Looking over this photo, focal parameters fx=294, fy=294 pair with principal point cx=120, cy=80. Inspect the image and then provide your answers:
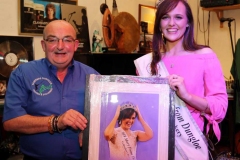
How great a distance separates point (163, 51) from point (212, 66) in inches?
10.5

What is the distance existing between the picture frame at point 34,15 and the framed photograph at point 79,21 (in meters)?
0.12

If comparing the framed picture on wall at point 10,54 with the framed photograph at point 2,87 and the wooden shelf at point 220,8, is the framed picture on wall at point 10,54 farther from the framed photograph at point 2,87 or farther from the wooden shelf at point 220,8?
the wooden shelf at point 220,8

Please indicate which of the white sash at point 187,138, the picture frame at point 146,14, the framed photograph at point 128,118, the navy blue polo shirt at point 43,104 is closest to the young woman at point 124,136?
the framed photograph at point 128,118

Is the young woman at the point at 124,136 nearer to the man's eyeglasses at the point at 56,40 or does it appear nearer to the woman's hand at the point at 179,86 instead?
the woman's hand at the point at 179,86

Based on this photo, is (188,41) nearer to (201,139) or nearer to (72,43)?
(201,139)

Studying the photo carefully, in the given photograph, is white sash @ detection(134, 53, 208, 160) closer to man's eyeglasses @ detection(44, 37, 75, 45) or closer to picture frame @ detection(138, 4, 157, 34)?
man's eyeglasses @ detection(44, 37, 75, 45)

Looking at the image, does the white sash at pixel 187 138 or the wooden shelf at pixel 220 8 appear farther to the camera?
the wooden shelf at pixel 220 8

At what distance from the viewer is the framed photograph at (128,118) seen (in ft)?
4.00

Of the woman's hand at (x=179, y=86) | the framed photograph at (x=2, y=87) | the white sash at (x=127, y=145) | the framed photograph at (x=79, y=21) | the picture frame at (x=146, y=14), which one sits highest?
the picture frame at (x=146, y=14)

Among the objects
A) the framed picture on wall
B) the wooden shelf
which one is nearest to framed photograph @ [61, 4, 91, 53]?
the framed picture on wall

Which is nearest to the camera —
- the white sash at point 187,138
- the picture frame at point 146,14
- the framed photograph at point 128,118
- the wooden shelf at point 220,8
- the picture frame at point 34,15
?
the framed photograph at point 128,118

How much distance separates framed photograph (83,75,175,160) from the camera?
1.22m

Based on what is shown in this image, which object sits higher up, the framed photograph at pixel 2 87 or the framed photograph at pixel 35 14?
the framed photograph at pixel 35 14

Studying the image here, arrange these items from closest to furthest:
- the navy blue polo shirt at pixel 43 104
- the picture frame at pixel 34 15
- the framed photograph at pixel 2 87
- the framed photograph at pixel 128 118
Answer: the framed photograph at pixel 128 118
the navy blue polo shirt at pixel 43 104
the framed photograph at pixel 2 87
the picture frame at pixel 34 15
